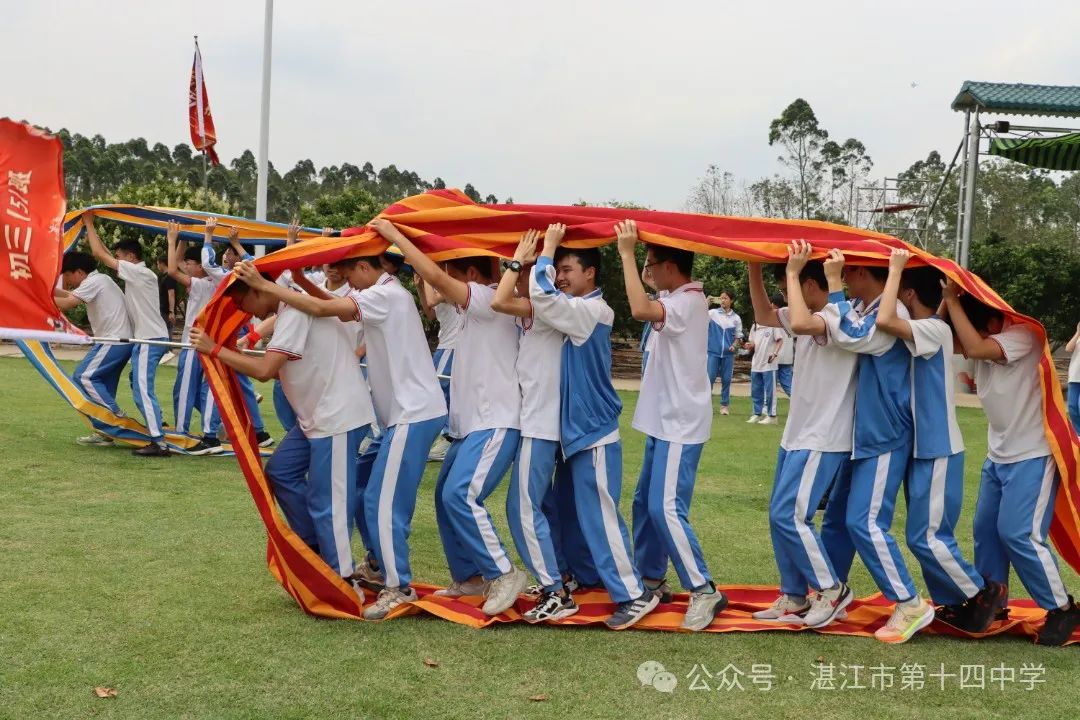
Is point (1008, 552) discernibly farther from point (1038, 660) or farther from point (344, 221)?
point (344, 221)

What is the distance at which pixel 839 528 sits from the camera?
5031 mm

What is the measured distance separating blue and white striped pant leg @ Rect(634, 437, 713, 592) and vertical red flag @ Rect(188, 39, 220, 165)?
15.9 metres

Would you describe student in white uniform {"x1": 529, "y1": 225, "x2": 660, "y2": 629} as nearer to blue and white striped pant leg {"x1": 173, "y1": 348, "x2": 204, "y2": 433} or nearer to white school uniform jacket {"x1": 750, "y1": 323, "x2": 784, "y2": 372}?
blue and white striped pant leg {"x1": 173, "y1": 348, "x2": 204, "y2": 433}

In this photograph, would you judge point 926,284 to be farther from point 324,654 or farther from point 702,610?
point 324,654

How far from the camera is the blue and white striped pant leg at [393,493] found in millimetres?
4918

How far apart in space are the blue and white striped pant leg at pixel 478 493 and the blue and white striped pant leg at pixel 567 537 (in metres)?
0.43

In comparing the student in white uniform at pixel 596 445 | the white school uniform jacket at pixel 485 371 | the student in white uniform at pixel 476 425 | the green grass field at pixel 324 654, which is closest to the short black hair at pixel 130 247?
the green grass field at pixel 324 654

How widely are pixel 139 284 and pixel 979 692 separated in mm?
7649

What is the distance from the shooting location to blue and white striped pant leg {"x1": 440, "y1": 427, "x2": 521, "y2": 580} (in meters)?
4.83

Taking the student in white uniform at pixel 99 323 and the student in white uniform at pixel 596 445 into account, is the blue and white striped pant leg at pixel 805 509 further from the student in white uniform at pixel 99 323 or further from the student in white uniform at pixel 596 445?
the student in white uniform at pixel 99 323

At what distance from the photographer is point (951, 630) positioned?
15.7 ft

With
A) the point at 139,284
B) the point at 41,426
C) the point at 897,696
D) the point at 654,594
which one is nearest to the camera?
the point at 897,696

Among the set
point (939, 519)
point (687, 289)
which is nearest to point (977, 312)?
point (939, 519)

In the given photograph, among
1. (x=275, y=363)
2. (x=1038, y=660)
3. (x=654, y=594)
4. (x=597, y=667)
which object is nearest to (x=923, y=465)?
(x=1038, y=660)
